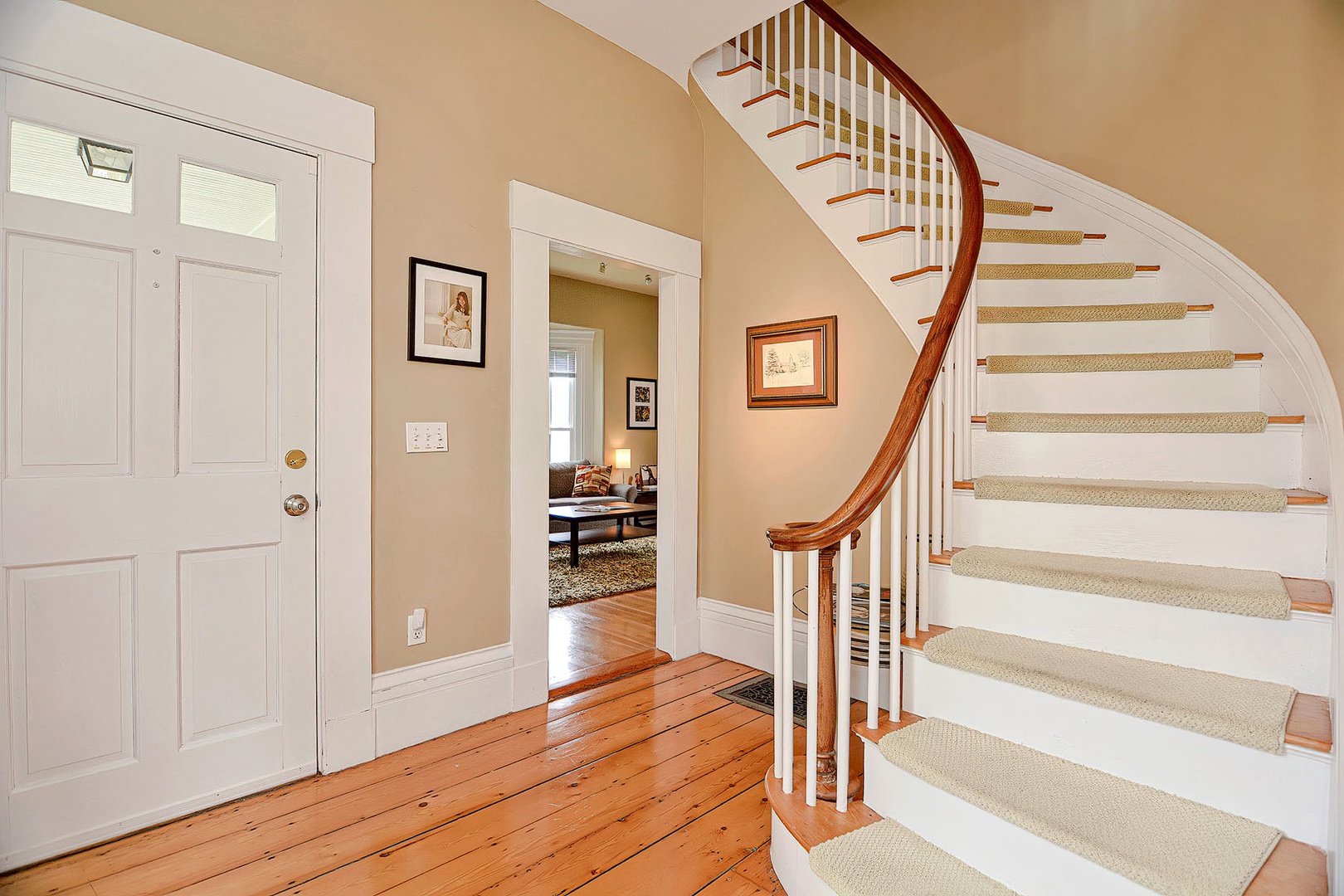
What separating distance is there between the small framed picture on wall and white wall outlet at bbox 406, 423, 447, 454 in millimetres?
Answer: 5600

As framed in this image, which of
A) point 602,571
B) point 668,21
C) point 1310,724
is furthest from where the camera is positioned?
point 602,571

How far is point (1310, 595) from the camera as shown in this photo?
158cm

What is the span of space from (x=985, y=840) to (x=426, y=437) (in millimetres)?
2202

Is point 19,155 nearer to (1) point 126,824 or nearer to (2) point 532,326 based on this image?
(2) point 532,326

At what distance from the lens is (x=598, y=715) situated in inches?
111

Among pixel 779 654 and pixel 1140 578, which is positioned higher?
pixel 1140 578

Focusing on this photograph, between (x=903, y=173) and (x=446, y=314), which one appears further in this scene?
(x=903, y=173)

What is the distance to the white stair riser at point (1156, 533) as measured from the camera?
175 centimetres

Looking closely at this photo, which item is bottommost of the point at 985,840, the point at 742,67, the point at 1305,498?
the point at 985,840

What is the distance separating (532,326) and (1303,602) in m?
2.64

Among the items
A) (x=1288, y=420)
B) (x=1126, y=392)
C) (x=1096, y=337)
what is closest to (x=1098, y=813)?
(x=1288, y=420)

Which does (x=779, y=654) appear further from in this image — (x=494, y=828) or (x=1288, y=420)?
(x=1288, y=420)

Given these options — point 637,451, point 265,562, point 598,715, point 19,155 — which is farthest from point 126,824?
point 637,451

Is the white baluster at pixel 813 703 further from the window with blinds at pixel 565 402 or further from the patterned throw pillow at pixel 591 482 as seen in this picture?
the window with blinds at pixel 565 402
